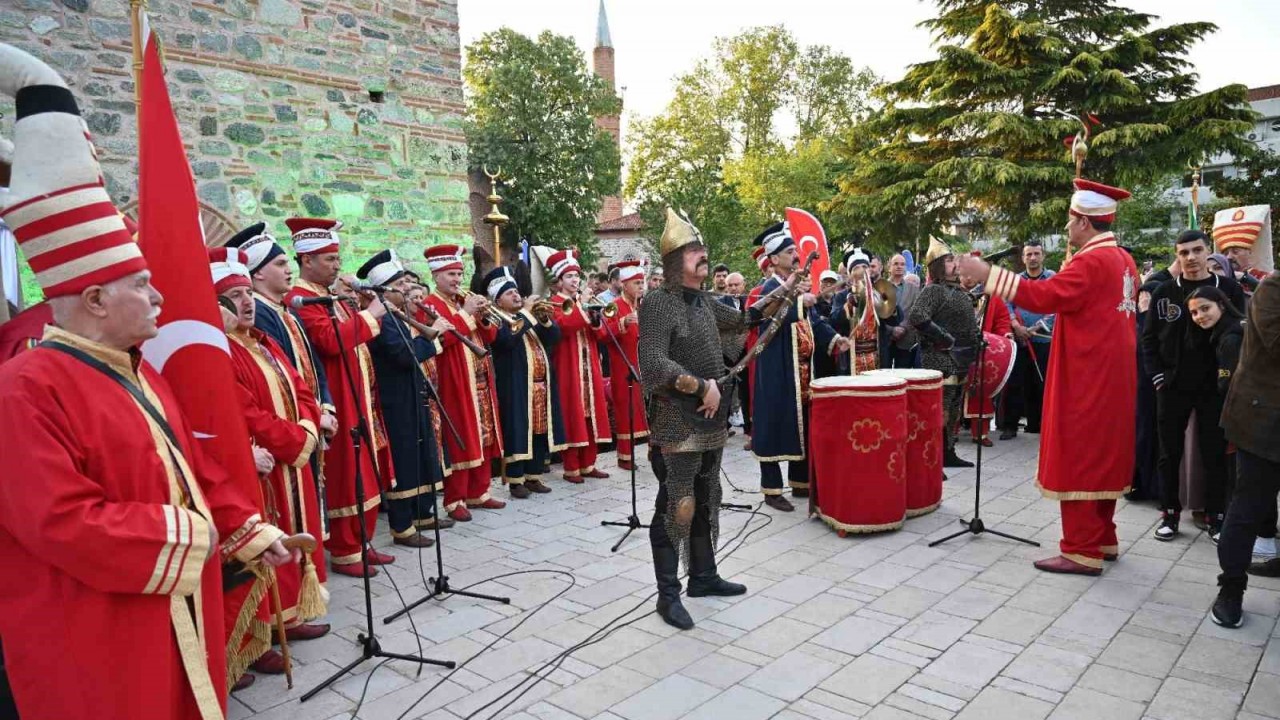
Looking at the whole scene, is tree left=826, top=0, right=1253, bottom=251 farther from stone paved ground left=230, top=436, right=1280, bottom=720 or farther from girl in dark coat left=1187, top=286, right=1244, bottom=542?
stone paved ground left=230, top=436, right=1280, bottom=720

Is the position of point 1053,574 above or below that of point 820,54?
below

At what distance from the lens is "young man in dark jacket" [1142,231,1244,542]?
18.1 feet

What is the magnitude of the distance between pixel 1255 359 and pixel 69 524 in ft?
17.0

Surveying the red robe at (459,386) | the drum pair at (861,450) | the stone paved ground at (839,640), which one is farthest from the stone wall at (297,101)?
the drum pair at (861,450)

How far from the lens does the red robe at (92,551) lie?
202 centimetres

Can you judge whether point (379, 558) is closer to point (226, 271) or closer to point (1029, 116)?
point (226, 271)

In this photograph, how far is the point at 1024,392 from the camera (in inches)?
392

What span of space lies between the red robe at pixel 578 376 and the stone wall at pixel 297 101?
125 inches

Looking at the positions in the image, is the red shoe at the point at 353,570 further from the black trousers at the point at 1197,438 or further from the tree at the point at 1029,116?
the tree at the point at 1029,116

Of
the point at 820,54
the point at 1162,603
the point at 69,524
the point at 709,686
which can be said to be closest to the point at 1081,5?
the point at 820,54

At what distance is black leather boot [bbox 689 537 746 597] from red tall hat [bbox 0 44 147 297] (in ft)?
11.4

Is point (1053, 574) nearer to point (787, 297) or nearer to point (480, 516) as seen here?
point (787, 297)

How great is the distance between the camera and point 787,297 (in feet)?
15.8

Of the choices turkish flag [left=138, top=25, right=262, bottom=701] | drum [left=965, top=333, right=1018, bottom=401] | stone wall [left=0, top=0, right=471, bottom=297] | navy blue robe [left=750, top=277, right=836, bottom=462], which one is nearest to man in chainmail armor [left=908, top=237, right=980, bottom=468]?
drum [left=965, top=333, right=1018, bottom=401]
